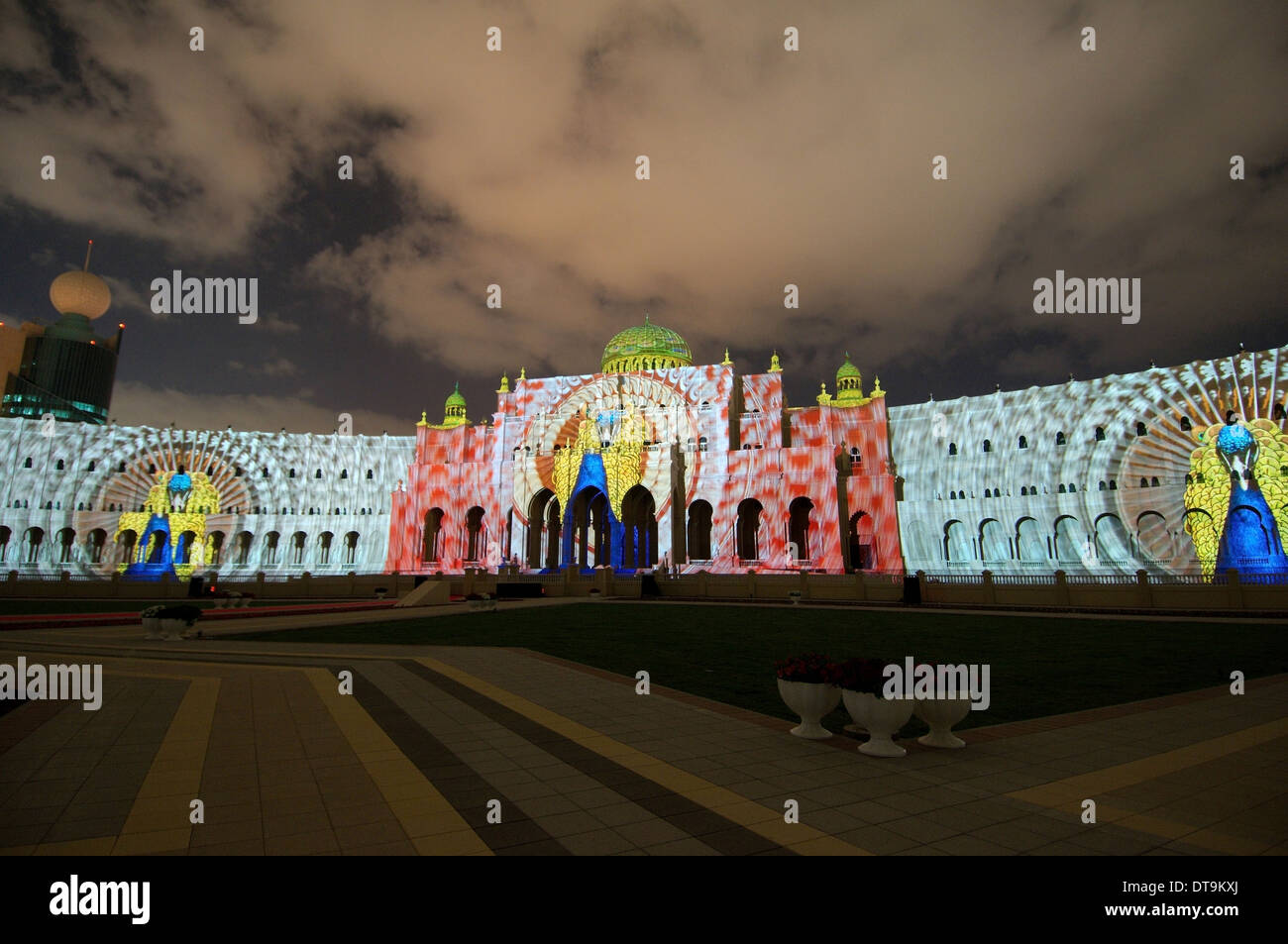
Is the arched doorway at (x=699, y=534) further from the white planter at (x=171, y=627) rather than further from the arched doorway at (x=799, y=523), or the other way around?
the white planter at (x=171, y=627)

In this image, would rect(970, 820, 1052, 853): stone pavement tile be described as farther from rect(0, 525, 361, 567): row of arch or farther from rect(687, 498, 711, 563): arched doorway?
rect(0, 525, 361, 567): row of arch

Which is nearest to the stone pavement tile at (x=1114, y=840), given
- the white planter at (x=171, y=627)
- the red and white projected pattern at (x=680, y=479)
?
the white planter at (x=171, y=627)

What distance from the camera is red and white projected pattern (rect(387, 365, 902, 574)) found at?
1994 inches

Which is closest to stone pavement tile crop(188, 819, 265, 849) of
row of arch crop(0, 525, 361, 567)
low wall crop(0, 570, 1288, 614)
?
low wall crop(0, 570, 1288, 614)

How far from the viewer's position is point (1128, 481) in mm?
45344

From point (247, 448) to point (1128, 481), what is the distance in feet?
259

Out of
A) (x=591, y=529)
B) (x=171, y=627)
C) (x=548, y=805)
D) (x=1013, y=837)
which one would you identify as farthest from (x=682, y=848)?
(x=591, y=529)

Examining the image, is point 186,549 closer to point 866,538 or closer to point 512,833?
point 866,538

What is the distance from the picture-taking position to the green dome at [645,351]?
60688 millimetres

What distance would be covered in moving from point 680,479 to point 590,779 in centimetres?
4731

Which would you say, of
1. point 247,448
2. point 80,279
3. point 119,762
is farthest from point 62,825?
point 80,279

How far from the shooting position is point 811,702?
7047 mm

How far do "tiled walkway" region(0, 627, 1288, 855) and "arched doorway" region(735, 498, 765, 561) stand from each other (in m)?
48.6
